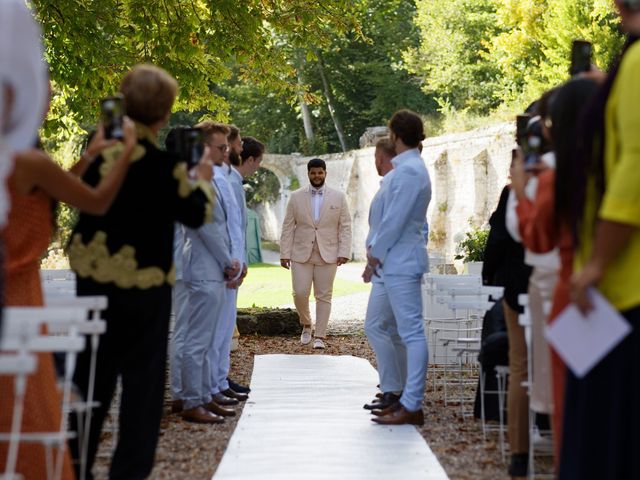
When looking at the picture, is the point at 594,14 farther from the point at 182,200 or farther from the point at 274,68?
the point at 182,200

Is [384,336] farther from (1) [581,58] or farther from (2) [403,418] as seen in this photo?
(1) [581,58]

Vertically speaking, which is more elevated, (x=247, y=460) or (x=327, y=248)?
(x=327, y=248)

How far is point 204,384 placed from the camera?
26.6 feet

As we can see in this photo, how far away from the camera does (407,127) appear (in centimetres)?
812

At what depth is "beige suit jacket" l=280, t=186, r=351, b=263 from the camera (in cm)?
1362

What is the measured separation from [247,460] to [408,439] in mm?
1186

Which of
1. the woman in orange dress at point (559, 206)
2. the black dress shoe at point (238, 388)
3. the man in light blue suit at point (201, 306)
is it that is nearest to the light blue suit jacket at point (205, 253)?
the man in light blue suit at point (201, 306)

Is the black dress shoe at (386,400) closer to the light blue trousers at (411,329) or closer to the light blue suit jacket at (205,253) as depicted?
the light blue trousers at (411,329)

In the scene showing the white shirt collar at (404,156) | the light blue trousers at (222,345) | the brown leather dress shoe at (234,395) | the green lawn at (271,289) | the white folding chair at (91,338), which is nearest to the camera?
the white folding chair at (91,338)

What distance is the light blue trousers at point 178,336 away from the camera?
8.09 m

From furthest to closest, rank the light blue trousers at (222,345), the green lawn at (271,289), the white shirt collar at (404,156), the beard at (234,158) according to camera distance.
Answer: the green lawn at (271,289), the beard at (234,158), the light blue trousers at (222,345), the white shirt collar at (404,156)

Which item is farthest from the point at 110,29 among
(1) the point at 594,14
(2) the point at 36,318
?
(1) the point at 594,14

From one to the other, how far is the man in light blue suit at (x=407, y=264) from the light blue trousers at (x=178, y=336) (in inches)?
50.1

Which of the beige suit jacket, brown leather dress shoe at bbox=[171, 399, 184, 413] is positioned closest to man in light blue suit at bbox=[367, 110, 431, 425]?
brown leather dress shoe at bbox=[171, 399, 184, 413]
